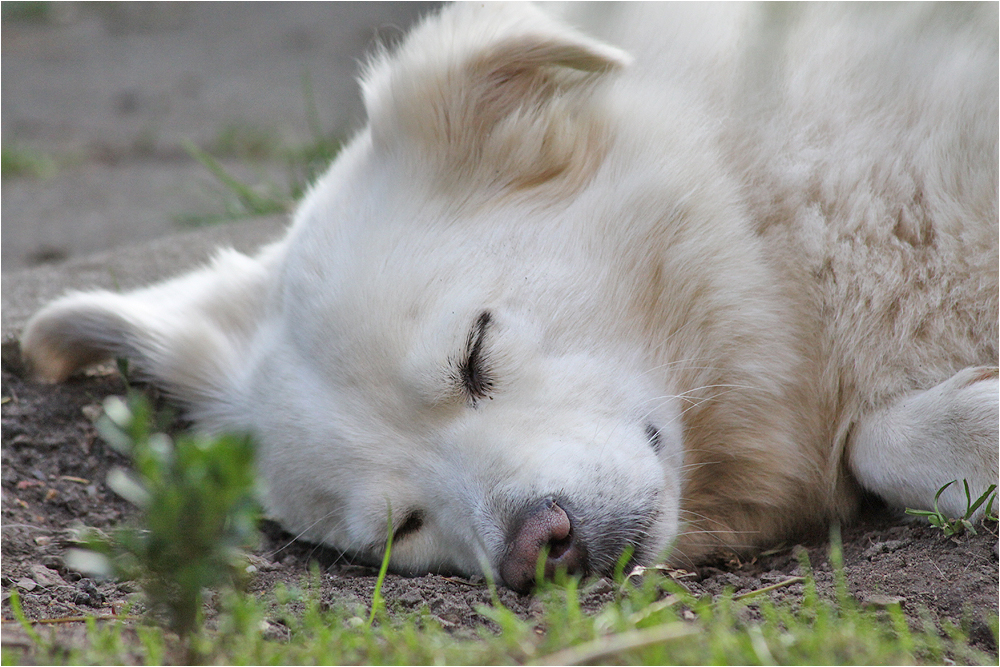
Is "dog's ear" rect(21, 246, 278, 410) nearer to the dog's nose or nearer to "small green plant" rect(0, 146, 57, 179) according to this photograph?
the dog's nose

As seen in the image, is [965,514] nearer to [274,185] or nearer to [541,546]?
[541,546]

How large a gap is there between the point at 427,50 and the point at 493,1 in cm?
25

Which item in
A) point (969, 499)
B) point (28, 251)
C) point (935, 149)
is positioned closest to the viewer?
point (969, 499)

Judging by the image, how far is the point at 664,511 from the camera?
216 cm

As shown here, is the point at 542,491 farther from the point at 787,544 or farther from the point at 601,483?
the point at 787,544

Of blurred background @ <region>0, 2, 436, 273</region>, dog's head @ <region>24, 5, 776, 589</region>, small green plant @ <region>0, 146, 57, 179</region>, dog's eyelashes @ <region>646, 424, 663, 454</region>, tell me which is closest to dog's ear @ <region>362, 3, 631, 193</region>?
dog's head @ <region>24, 5, 776, 589</region>

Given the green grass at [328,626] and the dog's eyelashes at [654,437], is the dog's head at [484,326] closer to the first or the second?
the dog's eyelashes at [654,437]

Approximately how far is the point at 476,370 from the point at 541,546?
1.54 feet

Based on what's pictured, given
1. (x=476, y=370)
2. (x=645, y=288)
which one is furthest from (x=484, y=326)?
(x=645, y=288)

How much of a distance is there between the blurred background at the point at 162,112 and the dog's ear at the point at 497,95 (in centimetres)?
237

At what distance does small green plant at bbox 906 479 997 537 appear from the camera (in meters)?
1.96

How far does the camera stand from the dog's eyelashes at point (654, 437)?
2.21 metres

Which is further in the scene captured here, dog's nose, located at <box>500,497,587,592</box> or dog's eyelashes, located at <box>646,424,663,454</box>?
dog's eyelashes, located at <box>646,424,663,454</box>

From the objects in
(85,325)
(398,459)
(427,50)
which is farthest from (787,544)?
(85,325)
